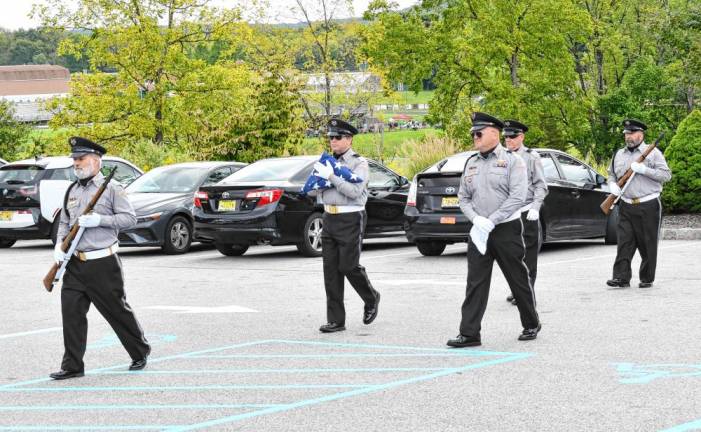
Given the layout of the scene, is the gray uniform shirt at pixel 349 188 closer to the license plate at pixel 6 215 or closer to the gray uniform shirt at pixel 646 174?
the gray uniform shirt at pixel 646 174

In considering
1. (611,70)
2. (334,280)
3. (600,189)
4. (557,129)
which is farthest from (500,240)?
(611,70)

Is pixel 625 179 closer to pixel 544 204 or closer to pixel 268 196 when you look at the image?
pixel 544 204

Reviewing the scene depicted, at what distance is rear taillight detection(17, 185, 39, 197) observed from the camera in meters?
20.0

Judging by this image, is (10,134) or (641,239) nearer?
(641,239)

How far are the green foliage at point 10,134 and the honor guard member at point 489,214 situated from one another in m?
29.7

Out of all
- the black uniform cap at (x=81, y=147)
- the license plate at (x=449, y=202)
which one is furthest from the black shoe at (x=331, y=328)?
the license plate at (x=449, y=202)

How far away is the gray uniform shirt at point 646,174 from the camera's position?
1259 cm

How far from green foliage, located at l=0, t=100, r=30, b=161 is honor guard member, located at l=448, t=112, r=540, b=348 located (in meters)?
29.7

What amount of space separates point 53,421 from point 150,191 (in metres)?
12.8

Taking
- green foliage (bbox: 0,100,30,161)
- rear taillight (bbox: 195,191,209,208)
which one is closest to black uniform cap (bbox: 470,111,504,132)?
rear taillight (bbox: 195,191,209,208)

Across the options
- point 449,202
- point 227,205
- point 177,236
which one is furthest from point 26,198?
point 449,202

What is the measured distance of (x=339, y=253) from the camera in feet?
33.1

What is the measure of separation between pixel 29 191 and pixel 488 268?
12812 millimetres

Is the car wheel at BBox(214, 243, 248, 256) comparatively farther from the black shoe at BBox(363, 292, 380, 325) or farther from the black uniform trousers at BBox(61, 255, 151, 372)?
the black uniform trousers at BBox(61, 255, 151, 372)
